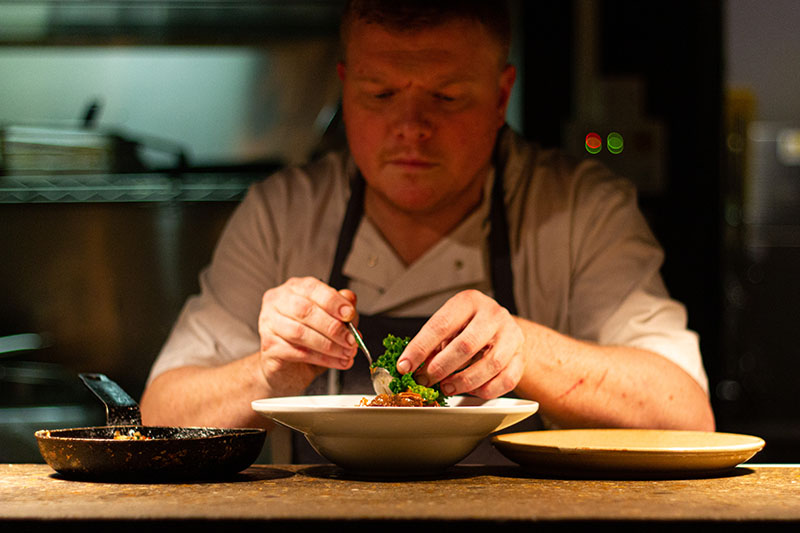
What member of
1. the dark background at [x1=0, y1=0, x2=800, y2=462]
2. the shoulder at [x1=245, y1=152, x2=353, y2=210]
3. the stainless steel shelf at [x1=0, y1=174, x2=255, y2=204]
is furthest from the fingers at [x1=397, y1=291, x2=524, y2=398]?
the stainless steel shelf at [x1=0, y1=174, x2=255, y2=204]

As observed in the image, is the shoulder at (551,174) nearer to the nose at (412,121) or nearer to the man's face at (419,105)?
the man's face at (419,105)

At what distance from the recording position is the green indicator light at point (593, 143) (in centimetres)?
273

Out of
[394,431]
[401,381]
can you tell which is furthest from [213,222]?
[394,431]

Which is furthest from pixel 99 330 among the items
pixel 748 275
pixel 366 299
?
pixel 748 275

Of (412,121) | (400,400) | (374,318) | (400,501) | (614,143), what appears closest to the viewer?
(400,501)

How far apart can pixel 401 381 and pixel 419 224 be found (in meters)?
0.81

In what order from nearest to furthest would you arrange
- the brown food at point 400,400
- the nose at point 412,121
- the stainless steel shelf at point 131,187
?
the brown food at point 400,400
the nose at point 412,121
the stainless steel shelf at point 131,187

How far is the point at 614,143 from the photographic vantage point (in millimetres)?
2732

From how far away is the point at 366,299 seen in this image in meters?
1.95

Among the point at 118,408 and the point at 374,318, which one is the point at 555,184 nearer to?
the point at 374,318

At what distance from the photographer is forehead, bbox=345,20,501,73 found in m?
1.72

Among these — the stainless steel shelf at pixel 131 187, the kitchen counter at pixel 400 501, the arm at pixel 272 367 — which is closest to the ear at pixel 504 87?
the arm at pixel 272 367

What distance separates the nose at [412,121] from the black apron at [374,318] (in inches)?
12.5

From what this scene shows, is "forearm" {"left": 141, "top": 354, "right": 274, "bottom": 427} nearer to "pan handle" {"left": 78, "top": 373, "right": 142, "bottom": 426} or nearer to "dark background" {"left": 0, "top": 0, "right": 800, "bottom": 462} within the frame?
"pan handle" {"left": 78, "top": 373, "right": 142, "bottom": 426}
